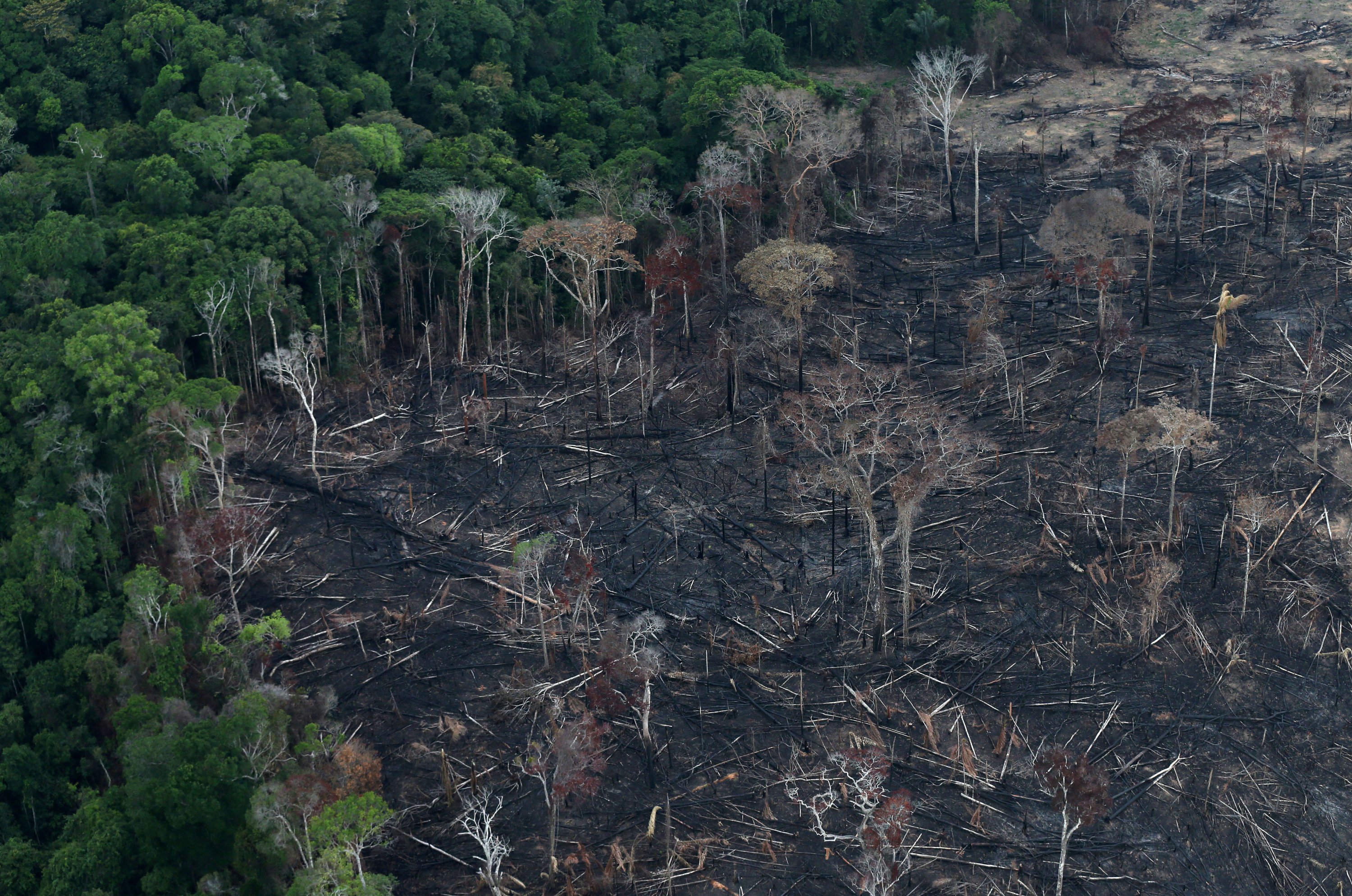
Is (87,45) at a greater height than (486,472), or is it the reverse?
(87,45)

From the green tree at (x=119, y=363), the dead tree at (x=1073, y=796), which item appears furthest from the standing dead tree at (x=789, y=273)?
the dead tree at (x=1073, y=796)

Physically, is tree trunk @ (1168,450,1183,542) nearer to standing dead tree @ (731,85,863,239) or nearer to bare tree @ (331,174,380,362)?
standing dead tree @ (731,85,863,239)

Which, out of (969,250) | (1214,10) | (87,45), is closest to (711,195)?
(969,250)

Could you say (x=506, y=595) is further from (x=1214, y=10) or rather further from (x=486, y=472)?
(x=1214, y=10)

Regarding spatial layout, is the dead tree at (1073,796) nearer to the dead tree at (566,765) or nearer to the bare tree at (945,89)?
the dead tree at (566,765)

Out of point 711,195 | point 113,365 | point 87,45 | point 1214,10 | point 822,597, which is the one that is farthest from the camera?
point 1214,10

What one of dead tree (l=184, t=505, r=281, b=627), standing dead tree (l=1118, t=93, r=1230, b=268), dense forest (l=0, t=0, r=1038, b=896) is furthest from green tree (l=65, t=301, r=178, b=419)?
standing dead tree (l=1118, t=93, r=1230, b=268)
